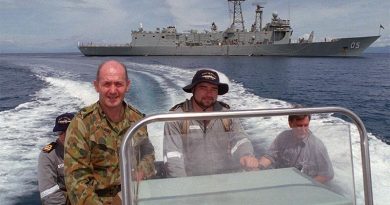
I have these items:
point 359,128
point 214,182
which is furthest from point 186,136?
point 359,128

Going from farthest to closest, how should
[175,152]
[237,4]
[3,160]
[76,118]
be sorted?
[237,4], [3,160], [76,118], [175,152]

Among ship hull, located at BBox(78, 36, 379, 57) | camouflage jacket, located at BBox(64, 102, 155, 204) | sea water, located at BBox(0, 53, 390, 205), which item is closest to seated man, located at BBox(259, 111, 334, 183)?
sea water, located at BBox(0, 53, 390, 205)

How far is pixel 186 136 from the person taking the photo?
6.01ft

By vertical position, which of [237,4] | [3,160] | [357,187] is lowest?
[3,160]

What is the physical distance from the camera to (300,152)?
6.32ft

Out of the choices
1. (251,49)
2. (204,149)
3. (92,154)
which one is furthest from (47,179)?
(251,49)

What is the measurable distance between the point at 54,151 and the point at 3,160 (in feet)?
13.0

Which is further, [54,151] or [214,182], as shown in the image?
[54,151]

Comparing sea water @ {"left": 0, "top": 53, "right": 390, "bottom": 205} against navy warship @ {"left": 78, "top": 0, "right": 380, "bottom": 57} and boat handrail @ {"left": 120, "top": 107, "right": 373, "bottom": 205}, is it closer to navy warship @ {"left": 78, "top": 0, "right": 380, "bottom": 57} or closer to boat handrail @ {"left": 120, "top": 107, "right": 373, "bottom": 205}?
boat handrail @ {"left": 120, "top": 107, "right": 373, "bottom": 205}

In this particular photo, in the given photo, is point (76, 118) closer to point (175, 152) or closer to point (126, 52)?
point (175, 152)

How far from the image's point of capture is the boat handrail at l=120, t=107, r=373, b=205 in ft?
5.16

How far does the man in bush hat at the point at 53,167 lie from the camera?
320 cm

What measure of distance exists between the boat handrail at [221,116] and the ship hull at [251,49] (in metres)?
58.6

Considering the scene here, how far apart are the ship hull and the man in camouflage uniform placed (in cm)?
5858
